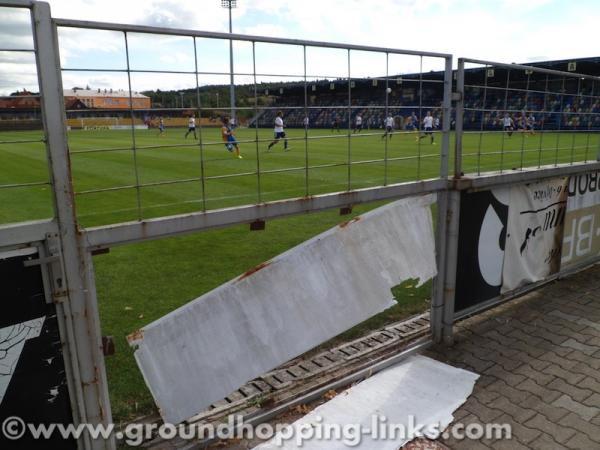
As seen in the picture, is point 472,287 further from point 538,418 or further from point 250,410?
point 250,410

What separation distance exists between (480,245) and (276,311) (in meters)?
2.41

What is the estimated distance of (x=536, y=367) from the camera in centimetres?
408

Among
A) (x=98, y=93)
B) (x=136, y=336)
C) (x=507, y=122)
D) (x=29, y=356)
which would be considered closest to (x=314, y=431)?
(x=136, y=336)

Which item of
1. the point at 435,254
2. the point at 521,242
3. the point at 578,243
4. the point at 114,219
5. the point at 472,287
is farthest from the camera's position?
the point at 114,219

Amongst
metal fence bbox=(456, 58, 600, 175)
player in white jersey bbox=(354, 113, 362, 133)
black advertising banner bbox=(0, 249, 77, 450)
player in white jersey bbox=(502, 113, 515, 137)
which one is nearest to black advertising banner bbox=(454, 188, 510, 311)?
metal fence bbox=(456, 58, 600, 175)

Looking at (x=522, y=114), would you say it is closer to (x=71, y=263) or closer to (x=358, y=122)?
(x=358, y=122)

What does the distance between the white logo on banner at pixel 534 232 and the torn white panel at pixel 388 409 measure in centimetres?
169

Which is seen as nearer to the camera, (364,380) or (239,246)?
(364,380)

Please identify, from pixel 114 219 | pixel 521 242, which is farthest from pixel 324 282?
pixel 114 219

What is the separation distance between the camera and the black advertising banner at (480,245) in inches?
178

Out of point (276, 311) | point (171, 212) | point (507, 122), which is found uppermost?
point (507, 122)

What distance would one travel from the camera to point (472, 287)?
15.6 ft

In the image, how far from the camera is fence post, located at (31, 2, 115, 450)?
85.0 inches

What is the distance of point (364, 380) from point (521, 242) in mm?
2516
